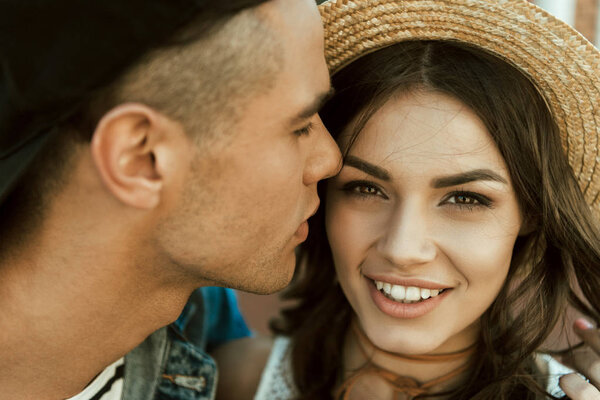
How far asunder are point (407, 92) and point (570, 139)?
57 centimetres

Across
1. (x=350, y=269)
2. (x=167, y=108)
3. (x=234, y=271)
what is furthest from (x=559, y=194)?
(x=167, y=108)

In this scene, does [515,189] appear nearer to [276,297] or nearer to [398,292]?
[398,292]

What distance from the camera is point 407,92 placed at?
1842 mm

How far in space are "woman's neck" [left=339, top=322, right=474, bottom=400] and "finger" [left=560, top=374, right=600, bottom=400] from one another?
346 mm

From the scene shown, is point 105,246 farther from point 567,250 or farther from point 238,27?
point 567,250

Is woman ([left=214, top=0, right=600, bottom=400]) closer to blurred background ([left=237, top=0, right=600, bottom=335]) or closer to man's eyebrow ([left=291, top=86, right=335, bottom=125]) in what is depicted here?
man's eyebrow ([left=291, top=86, right=335, bottom=125])

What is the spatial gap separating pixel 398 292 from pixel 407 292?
0.03 m

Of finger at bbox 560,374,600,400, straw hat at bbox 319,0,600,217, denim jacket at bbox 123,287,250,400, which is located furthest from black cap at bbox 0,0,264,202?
finger at bbox 560,374,600,400

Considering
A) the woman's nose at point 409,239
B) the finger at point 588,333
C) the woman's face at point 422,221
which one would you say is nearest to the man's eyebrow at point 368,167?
the woman's face at point 422,221

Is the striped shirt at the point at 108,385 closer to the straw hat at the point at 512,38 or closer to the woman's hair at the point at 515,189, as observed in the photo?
the woman's hair at the point at 515,189

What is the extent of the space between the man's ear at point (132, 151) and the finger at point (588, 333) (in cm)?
154

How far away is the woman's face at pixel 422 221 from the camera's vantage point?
5.88 ft

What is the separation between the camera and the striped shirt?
6.54 feet

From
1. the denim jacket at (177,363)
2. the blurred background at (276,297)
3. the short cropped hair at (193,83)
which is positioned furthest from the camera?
the blurred background at (276,297)
